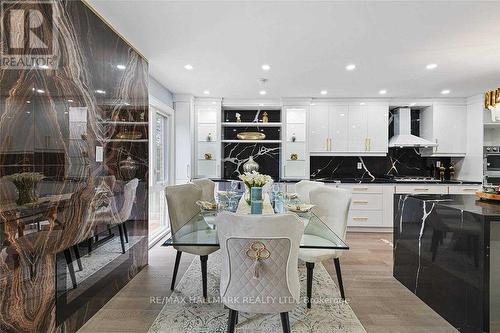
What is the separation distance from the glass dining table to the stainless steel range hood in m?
3.50

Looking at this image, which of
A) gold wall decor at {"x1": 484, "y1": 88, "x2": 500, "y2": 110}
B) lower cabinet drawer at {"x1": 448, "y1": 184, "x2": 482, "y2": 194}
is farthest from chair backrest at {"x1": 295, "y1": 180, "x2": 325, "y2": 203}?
lower cabinet drawer at {"x1": 448, "y1": 184, "x2": 482, "y2": 194}

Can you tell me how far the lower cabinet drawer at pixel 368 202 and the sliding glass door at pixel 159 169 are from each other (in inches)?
130

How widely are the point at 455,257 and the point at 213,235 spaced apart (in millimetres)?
1826

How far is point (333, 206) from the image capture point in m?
2.71

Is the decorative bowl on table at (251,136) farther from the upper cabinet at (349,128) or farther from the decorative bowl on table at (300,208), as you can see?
the decorative bowl on table at (300,208)

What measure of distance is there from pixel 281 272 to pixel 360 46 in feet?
8.14

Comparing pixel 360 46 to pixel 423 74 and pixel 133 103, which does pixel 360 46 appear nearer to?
pixel 423 74

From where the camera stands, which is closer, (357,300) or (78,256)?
(78,256)

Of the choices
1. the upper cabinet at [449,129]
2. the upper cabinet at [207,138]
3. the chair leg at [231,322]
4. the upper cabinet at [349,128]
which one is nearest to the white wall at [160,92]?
the upper cabinet at [207,138]

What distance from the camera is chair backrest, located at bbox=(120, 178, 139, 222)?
288 cm

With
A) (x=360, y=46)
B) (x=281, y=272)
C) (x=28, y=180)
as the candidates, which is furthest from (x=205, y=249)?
(x=360, y=46)

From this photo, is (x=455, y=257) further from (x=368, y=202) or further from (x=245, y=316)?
(x=368, y=202)

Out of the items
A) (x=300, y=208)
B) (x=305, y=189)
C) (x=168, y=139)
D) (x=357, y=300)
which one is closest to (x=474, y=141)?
(x=305, y=189)

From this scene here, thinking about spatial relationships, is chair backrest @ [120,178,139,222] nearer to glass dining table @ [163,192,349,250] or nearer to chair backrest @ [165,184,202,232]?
chair backrest @ [165,184,202,232]
